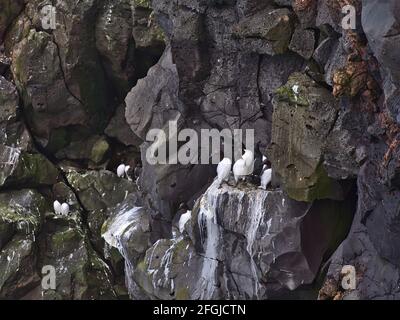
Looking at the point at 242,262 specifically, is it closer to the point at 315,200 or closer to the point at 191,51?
the point at 315,200

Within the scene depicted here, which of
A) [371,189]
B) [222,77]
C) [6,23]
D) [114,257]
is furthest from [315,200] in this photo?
[6,23]

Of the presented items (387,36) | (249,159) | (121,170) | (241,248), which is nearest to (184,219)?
(241,248)

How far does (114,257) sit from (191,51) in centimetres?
630

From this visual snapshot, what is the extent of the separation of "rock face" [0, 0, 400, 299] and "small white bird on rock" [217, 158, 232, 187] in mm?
147

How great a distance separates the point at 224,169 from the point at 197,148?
5.79ft

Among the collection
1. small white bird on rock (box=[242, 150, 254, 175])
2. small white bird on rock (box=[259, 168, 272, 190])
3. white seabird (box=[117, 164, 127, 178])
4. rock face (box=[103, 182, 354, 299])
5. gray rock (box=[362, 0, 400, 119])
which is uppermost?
gray rock (box=[362, 0, 400, 119])

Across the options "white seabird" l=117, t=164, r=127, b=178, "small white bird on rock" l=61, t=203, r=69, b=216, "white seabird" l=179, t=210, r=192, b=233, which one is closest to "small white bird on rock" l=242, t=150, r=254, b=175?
"white seabird" l=179, t=210, r=192, b=233

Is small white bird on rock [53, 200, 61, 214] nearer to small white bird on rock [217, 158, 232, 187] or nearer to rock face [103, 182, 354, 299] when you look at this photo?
rock face [103, 182, 354, 299]

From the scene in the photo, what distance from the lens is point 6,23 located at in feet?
67.1

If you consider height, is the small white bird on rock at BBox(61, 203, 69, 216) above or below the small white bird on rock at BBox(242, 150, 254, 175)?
below

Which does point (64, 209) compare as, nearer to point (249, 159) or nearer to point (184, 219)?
A: point (184, 219)

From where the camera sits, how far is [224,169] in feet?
46.4

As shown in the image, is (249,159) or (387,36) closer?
(387,36)

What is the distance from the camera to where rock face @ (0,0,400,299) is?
1164 cm
